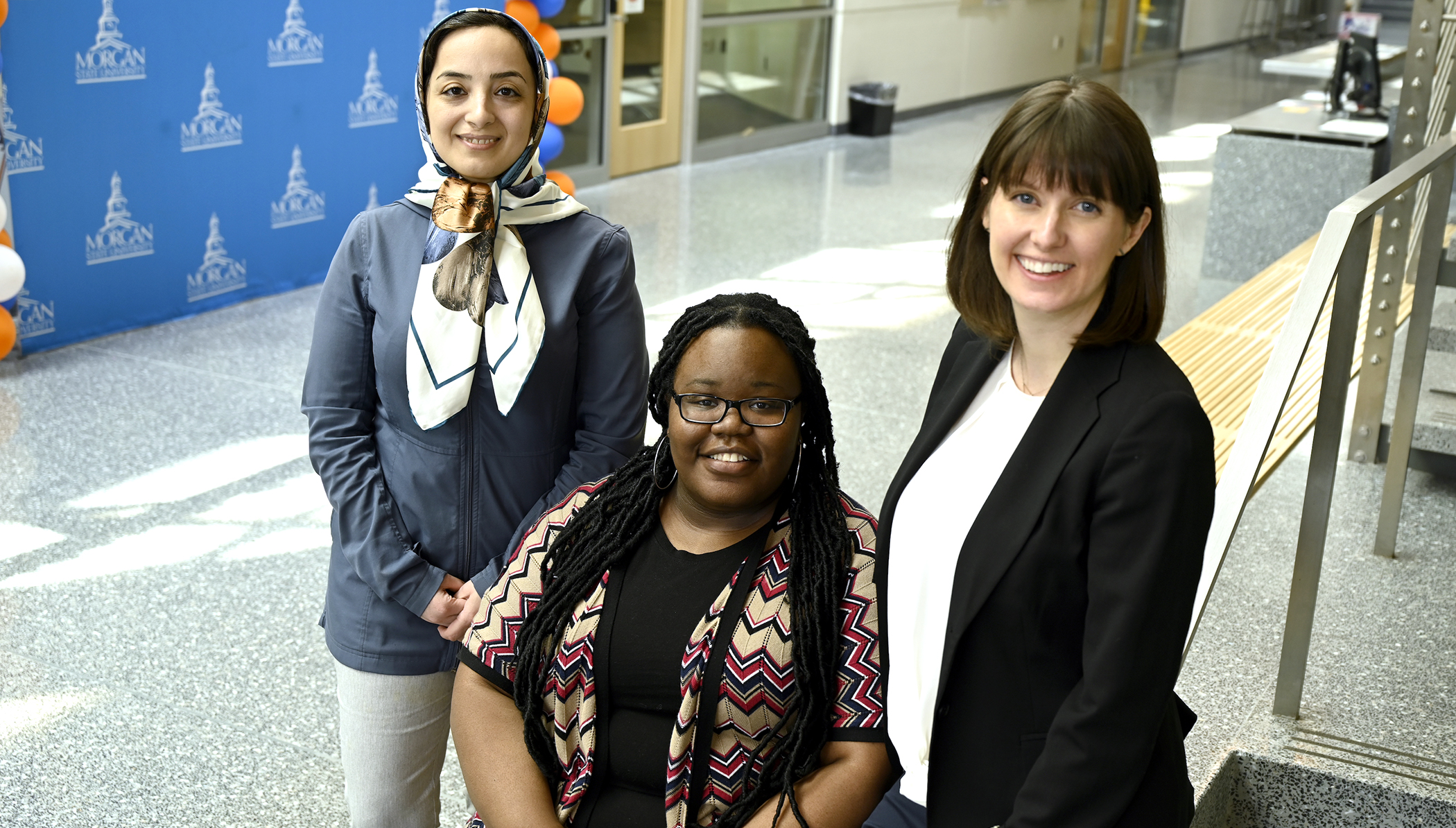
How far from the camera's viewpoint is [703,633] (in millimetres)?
1739

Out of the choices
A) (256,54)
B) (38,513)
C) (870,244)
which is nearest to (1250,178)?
(870,244)

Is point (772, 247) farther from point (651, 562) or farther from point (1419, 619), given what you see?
point (651, 562)

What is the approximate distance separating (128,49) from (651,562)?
4.68m

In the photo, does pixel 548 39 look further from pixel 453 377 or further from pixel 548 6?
pixel 453 377

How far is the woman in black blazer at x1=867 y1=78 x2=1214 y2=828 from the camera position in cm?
131

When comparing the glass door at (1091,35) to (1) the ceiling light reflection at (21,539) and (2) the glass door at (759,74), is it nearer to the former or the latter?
(2) the glass door at (759,74)

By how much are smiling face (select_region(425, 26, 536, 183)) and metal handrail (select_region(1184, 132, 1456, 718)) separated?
43.5 inches

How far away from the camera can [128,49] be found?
5480 millimetres

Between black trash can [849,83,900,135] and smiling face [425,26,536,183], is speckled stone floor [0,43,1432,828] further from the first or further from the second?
black trash can [849,83,900,135]

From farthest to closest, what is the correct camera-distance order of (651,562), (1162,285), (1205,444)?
(651,562) → (1162,285) → (1205,444)

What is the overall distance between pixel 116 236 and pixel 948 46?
9.30 meters

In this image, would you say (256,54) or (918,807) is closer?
(918,807)

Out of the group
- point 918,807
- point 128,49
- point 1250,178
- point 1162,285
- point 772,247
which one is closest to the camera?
point 1162,285

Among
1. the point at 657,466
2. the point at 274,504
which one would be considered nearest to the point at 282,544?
the point at 274,504
